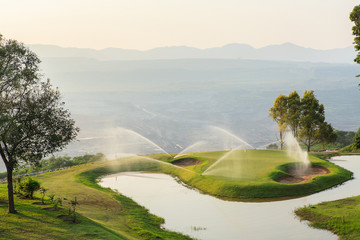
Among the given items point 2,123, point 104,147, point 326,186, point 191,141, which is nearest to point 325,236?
point 326,186

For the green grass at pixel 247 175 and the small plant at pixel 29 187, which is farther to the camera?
the green grass at pixel 247 175

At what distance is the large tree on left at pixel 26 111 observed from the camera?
86.2ft

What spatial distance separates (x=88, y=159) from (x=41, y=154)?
61.0m

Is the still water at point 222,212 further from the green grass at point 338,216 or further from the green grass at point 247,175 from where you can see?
the green grass at point 247,175

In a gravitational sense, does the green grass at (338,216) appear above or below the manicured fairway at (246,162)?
below

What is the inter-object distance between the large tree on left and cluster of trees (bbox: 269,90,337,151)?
58660mm

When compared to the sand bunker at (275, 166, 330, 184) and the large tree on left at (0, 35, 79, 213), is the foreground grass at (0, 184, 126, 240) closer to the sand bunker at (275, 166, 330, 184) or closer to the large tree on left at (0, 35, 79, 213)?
the large tree on left at (0, 35, 79, 213)

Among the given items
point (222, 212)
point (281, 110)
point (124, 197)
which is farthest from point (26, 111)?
point (281, 110)

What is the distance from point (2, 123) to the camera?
24.4m

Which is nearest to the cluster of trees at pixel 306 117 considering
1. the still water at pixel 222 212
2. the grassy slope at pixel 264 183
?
the grassy slope at pixel 264 183

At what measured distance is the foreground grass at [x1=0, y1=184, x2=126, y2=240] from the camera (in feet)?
78.6

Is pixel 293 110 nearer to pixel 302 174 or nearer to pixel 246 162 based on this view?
pixel 246 162

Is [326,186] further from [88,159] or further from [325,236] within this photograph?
[88,159]

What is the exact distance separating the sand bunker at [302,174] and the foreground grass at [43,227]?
1125 inches
